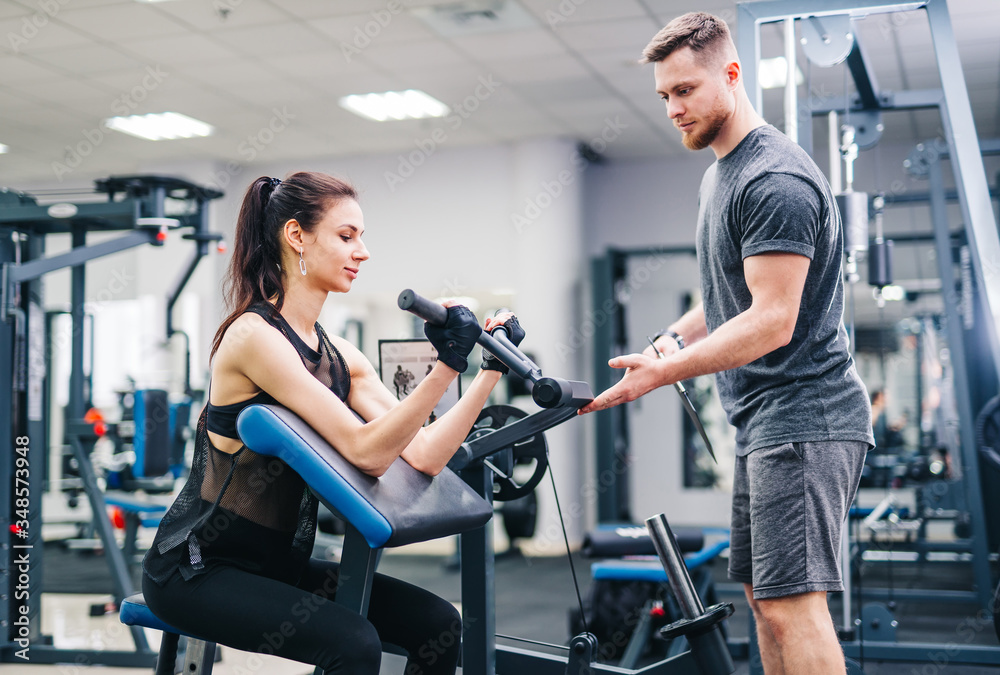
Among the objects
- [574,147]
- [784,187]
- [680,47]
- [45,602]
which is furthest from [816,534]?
[574,147]

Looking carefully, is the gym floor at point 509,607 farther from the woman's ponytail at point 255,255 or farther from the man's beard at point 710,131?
the man's beard at point 710,131

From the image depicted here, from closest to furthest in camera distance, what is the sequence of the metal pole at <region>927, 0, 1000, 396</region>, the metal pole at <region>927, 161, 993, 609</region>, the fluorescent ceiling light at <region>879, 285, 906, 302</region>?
the metal pole at <region>927, 0, 1000, 396</region>, the metal pole at <region>927, 161, 993, 609</region>, the fluorescent ceiling light at <region>879, 285, 906, 302</region>

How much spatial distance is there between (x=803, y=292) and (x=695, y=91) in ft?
1.34

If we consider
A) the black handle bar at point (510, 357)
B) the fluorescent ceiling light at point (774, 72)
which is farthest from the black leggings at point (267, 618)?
the fluorescent ceiling light at point (774, 72)

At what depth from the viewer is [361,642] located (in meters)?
1.36

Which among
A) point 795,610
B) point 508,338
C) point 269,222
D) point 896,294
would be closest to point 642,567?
point 795,610

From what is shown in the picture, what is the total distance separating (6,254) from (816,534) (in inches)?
121

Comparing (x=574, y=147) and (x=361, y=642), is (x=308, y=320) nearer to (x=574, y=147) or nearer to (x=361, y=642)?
(x=361, y=642)

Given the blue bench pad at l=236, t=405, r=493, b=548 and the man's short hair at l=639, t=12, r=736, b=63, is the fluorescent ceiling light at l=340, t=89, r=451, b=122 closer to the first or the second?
the man's short hair at l=639, t=12, r=736, b=63

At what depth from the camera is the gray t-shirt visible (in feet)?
4.80

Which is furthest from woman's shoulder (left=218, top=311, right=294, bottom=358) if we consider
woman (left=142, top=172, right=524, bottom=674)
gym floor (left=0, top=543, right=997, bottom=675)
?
gym floor (left=0, top=543, right=997, bottom=675)

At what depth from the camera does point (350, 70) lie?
5055mm

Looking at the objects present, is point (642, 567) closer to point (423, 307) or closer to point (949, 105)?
point (949, 105)

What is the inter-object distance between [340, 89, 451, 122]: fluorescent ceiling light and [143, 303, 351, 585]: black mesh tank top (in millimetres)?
4281
